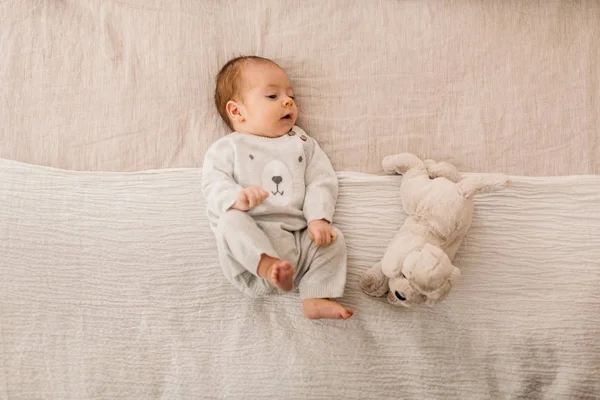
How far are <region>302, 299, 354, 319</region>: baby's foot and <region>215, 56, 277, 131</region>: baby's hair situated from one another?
46 centimetres

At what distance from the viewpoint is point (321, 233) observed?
1071 millimetres

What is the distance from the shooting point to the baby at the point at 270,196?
1.04 meters

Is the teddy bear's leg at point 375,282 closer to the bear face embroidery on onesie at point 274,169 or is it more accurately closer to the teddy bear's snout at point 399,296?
the teddy bear's snout at point 399,296

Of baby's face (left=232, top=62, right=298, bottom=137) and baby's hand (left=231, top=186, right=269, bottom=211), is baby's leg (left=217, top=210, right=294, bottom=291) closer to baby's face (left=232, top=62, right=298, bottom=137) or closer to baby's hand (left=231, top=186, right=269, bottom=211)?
baby's hand (left=231, top=186, right=269, bottom=211)

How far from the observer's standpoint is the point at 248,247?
101cm

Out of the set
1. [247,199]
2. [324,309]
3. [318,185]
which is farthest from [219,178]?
[324,309]

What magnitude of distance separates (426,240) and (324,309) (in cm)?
25

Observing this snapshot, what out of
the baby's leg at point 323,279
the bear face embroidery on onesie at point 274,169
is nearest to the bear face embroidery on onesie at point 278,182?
the bear face embroidery on onesie at point 274,169

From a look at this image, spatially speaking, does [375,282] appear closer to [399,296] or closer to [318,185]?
[399,296]

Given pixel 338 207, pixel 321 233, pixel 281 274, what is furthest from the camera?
pixel 338 207

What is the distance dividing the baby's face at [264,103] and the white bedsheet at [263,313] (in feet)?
0.68

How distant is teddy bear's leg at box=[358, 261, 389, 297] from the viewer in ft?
3.52

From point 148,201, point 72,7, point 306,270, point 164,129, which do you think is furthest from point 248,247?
point 72,7

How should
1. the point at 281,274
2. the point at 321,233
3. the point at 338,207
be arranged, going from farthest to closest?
1. the point at 338,207
2. the point at 321,233
3. the point at 281,274
